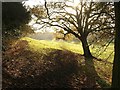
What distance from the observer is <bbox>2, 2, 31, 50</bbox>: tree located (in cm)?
501

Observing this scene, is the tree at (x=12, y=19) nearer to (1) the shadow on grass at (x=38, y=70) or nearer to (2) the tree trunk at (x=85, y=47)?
(1) the shadow on grass at (x=38, y=70)

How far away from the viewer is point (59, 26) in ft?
17.3

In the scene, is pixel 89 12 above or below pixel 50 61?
above

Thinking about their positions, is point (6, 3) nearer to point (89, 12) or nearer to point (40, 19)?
point (40, 19)

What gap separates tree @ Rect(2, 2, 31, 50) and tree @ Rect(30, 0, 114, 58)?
0.90 feet

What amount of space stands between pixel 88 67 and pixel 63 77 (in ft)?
1.80

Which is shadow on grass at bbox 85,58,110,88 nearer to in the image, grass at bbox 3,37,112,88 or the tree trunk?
grass at bbox 3,37,112,88

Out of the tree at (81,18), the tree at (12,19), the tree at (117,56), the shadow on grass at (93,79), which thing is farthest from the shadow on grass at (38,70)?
the tree at (117,56)

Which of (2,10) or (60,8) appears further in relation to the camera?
(60,8)

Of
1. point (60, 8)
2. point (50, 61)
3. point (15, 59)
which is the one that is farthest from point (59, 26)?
point (15, 59)

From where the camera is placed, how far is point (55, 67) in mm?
5078

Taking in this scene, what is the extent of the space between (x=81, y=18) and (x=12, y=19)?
4.58ft

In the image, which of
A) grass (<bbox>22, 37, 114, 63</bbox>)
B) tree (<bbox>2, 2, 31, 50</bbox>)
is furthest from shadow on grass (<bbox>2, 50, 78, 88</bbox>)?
tree (<bbox>2, 2, 31, 50</bbox>)

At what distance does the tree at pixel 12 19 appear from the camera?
501 centimetres
